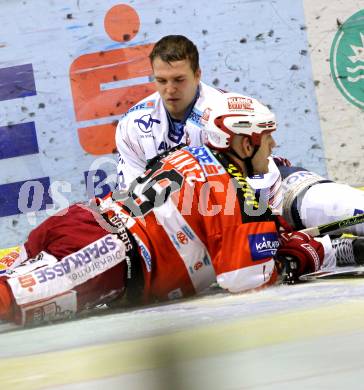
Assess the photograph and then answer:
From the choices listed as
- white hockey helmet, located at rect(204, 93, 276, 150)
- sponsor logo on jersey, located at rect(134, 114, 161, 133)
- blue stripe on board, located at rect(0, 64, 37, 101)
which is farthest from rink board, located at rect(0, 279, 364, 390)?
blue stripe on board, located at rect(0, 64, 37, 101)

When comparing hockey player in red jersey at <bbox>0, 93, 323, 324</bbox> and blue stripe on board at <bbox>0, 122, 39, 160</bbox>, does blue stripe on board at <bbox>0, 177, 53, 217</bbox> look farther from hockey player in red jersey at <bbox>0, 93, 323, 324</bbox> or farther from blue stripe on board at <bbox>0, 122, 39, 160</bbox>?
hockey player in red jersey at <bbox>0, 93, 323, 324</bbox>

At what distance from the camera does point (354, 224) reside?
12.4 ft

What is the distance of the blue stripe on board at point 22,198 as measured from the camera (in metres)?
5.19

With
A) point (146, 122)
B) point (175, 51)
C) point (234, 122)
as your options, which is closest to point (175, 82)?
point (175, 51)

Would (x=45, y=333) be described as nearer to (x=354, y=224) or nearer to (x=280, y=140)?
(x=354, y=224)

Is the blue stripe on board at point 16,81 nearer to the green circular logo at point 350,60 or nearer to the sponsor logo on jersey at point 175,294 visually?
the green circular logo at point 350,60

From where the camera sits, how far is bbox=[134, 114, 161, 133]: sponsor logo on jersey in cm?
444

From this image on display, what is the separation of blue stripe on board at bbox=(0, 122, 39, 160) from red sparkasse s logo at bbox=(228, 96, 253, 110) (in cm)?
213

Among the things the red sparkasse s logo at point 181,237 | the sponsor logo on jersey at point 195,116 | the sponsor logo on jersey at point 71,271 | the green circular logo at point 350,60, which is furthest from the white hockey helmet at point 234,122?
the green circular logo at point 350,60

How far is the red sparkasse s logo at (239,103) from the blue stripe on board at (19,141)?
6.98 feet

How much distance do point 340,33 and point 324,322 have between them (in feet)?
11.3

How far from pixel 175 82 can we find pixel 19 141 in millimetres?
1326

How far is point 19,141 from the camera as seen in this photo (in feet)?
17.2

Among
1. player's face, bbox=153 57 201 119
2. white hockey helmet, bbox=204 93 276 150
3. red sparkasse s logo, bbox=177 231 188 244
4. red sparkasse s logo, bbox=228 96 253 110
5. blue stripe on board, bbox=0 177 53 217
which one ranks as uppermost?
player's face, bbox=153 57 201 119
